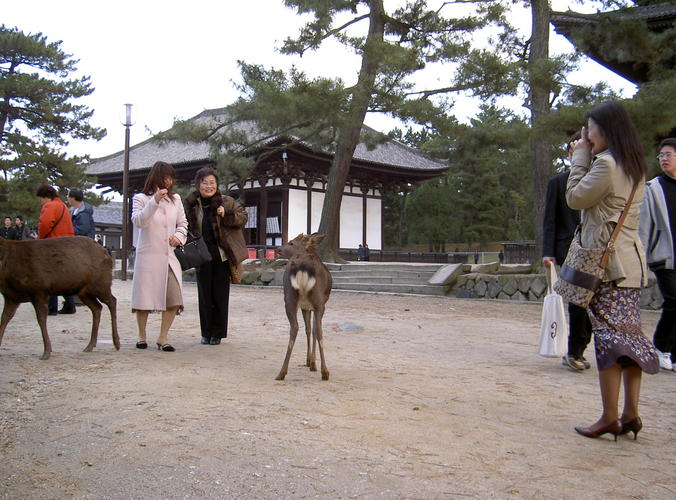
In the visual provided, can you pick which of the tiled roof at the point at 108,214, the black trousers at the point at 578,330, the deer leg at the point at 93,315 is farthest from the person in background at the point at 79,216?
the tiled roof at the point at 108,214

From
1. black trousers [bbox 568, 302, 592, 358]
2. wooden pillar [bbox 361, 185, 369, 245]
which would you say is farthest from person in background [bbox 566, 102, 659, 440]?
wooden pillar [bbox 361, 185, 369, 245]

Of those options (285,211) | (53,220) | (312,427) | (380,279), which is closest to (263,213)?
(285,211)

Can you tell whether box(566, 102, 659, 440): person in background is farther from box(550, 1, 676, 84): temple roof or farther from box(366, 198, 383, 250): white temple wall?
box(366, 198, 383, 250): white temple wall

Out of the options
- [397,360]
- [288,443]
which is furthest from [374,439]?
[397,360]

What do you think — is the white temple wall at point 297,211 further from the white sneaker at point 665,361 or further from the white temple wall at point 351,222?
the white sneaker at point 665,361

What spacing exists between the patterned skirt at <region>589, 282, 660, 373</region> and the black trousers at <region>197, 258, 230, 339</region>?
11.3ft

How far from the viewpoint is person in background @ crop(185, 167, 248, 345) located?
5.45 meters

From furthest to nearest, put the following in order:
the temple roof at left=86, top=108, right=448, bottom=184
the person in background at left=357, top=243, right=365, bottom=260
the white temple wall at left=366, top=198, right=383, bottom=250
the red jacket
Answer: the white temple wall at left=366, top=198, right=383, bottom=250 → the person in background at left=357, top=243, right=365, bottom=260 → the temple roof at left=86, top=108, right=448, bottom=184 → the red jacket

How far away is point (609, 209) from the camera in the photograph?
3004mm

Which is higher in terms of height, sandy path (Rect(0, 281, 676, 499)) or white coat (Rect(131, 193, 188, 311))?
white coat (Rect(131, 193, 188, 311))

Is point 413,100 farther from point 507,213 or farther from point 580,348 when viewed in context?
point 507,213

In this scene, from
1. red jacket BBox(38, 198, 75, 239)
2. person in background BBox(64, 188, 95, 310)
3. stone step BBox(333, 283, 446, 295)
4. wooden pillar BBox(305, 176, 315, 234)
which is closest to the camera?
red jacket BBox(38, 198, 75, 239)

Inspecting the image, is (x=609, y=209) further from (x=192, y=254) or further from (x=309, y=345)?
(x=192, y=254)

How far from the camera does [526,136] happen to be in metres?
10.3
